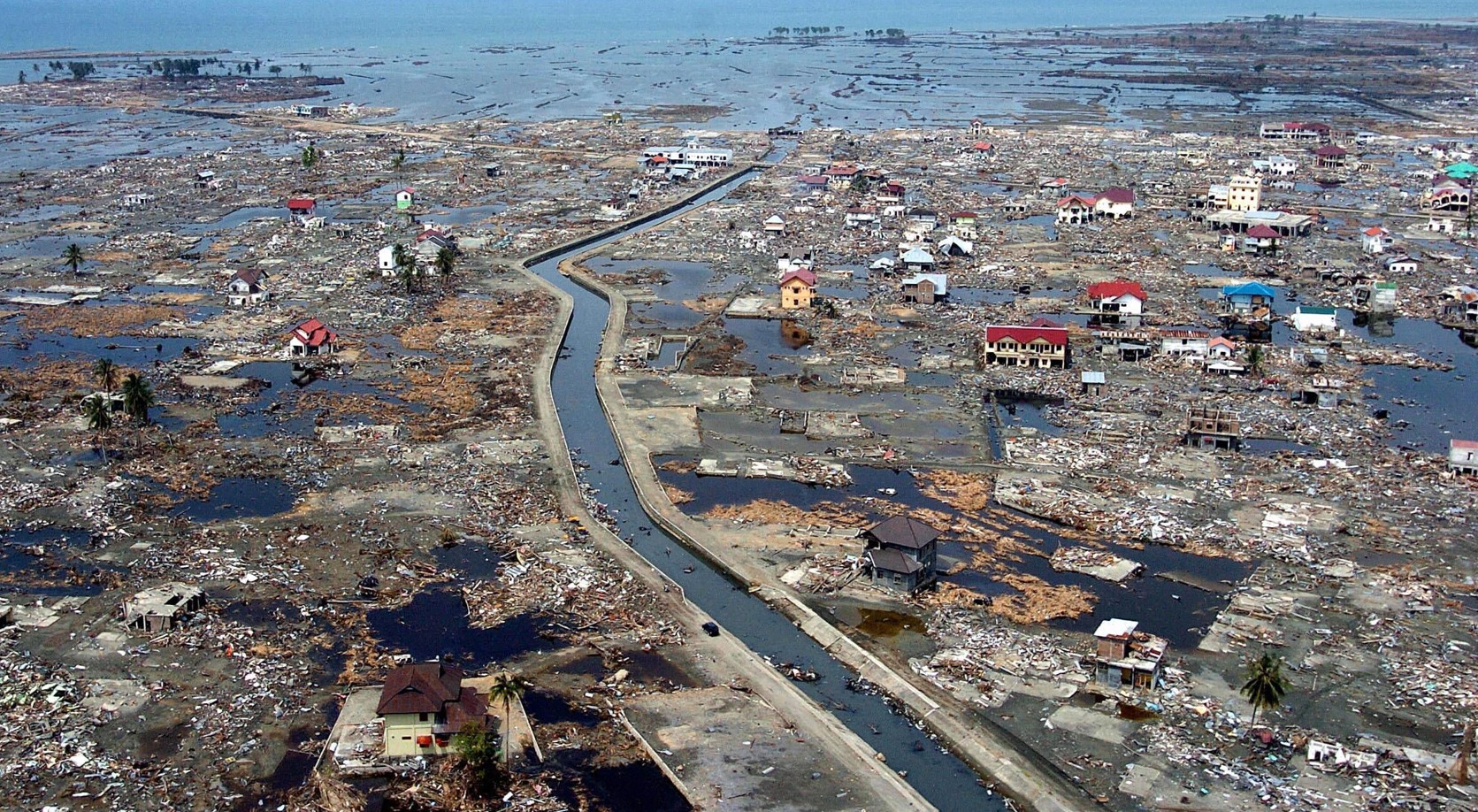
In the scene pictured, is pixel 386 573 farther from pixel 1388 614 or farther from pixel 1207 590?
pixel 1388 614

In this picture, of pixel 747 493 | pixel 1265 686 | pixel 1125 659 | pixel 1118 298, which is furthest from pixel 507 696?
pixel 1118 298

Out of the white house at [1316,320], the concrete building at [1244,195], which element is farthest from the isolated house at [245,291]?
the concrete building at [1244,195]

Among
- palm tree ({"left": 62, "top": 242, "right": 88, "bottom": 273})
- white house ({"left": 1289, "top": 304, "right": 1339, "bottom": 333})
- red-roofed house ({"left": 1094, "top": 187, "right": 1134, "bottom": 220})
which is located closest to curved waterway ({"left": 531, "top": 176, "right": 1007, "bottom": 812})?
palm tree ({"left": 62, "top": 242, "right": 88, "bottom": 273})

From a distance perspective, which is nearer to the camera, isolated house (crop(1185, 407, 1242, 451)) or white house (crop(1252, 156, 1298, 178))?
isolated house (crop(1185, 407, 1242, 451))

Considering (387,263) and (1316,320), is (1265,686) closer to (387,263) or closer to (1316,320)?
(1316,320)

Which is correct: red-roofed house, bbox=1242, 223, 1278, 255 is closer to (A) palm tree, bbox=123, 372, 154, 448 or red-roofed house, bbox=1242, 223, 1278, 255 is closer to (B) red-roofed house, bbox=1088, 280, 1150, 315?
(B) red-roofed house, bbox=1088, 280, 1150, 315

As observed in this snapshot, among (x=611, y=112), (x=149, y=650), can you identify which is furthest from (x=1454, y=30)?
(x=149, y=650)

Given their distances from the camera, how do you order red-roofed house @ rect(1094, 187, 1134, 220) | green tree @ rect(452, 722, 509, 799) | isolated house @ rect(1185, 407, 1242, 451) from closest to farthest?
green tree @ rect(452, 722, 509, 799) < isolated house @ rect(1185, 407, 1242, 451) < red-roofed house @ rect(1094, 187, 1134, 220)
